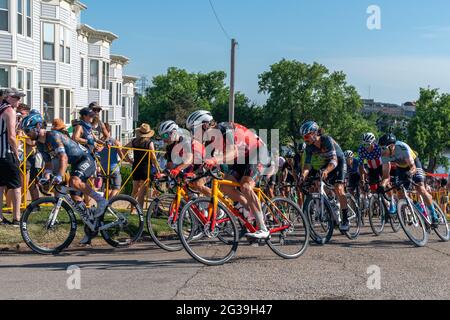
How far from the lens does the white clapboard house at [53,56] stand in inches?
1093

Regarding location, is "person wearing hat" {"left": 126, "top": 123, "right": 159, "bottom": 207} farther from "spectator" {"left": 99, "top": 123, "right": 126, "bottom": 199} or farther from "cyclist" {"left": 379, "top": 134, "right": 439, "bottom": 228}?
"cyclist" {"left": 379, "top": 134, "right": 439, "bottom": 228}

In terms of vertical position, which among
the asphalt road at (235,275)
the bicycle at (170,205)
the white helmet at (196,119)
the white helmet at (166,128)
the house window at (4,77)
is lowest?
the asphalt road at (235,275)

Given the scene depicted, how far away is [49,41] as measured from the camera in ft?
109

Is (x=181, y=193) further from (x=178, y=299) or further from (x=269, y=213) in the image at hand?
(x=178, y=299)

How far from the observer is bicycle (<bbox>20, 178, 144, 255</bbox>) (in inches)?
316

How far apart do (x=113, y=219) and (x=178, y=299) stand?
3103 millimetres

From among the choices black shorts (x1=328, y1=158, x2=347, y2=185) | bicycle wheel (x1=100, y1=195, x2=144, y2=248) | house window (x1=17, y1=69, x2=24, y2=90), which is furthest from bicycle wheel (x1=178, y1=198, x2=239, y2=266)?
house window (x1=17, y1=69, x2=24, y2=90)

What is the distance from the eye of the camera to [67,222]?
816 cm

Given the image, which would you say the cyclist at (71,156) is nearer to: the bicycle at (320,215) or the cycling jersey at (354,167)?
the bicycle at (320,215)

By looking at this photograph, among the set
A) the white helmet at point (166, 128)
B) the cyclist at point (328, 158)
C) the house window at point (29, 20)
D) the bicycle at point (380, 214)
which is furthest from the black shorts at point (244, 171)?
the house window at point (29, 20)

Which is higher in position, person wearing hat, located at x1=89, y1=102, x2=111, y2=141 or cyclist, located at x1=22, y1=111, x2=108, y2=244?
person wearing hat, located at x1=89, y1=102, x2=111, y2=141

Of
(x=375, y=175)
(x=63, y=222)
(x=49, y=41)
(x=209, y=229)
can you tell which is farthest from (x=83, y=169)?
(x=49, y=41)

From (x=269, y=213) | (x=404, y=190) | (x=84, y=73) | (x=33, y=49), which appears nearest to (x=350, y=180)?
(x=404, y=190)

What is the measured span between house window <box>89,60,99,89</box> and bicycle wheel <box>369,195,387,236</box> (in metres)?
35.6
